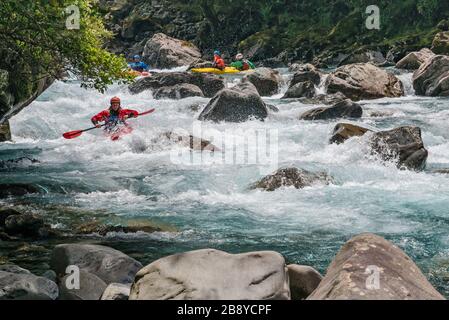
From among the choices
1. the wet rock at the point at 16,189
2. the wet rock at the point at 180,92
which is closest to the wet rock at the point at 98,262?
the wet rock at the point at 16,189

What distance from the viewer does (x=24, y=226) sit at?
27.4 ft

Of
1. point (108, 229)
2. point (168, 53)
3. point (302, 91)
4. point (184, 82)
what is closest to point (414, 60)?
point (302, 91)

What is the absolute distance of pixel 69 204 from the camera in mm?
10242

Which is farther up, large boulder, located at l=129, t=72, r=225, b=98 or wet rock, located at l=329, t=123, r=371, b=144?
large boulder, located at l=129, t=72, r=225, b=98

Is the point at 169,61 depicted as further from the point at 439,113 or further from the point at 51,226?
the point at 51,226

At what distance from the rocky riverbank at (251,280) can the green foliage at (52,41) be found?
464cm

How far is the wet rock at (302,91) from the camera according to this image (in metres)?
23.3

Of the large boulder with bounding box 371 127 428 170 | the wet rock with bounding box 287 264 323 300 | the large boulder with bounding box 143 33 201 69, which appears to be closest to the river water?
the large boulder with bounding box 371 127 428 170

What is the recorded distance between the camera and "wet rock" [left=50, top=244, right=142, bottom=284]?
20.3 feet

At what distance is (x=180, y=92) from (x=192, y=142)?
7.94 metres

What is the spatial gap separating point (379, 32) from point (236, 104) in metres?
30.1

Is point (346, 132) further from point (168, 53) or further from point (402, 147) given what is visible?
point (168, 53)

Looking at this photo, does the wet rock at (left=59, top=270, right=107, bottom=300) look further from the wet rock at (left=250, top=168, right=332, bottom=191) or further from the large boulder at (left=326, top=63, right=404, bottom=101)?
the large boulder at (left=326, top=63, right=404, bottom=101)
